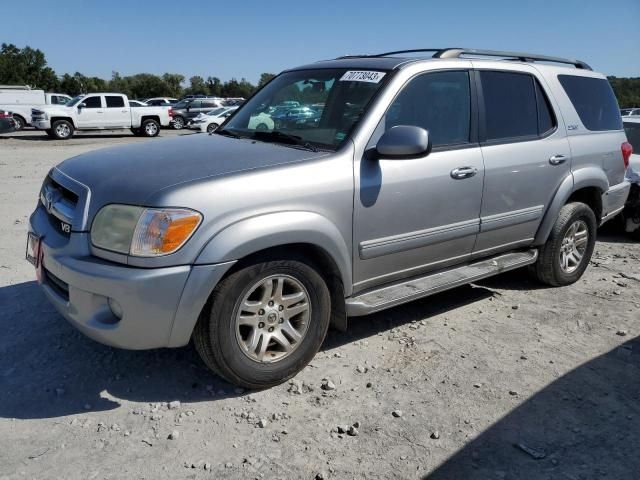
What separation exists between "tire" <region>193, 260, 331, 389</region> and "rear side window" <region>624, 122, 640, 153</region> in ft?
20.0

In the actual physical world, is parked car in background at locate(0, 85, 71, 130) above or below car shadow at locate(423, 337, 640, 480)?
above

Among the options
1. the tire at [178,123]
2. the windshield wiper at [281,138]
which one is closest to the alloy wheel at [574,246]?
the windshield wiper at [281,138]

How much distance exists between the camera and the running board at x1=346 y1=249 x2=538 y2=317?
3.50 meters

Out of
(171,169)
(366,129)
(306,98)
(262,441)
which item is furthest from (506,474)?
(306,98)

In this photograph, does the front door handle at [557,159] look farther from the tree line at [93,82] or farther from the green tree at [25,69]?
the green tree at [25,69]

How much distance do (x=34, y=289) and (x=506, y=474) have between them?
375cm

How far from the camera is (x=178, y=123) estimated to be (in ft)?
95.6

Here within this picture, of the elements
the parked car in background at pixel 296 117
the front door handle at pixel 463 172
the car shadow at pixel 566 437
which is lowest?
the car shadow at pixel 566 437

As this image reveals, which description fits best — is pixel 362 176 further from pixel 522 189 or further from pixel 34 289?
pixel 34 289

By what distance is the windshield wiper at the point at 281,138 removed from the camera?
3547mm

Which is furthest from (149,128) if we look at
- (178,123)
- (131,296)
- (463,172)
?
(131,296)

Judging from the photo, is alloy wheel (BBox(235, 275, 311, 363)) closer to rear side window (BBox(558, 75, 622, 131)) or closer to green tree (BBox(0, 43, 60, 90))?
rear side window (BBox(558, 75, 622, 131))

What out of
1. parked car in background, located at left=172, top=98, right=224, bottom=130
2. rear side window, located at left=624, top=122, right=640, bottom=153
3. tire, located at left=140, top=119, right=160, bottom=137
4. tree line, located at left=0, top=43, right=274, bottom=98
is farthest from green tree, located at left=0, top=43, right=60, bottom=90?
rear side window, located at left=624, top=122, right=640, bottom=153

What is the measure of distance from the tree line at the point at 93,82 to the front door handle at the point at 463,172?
53164mm
